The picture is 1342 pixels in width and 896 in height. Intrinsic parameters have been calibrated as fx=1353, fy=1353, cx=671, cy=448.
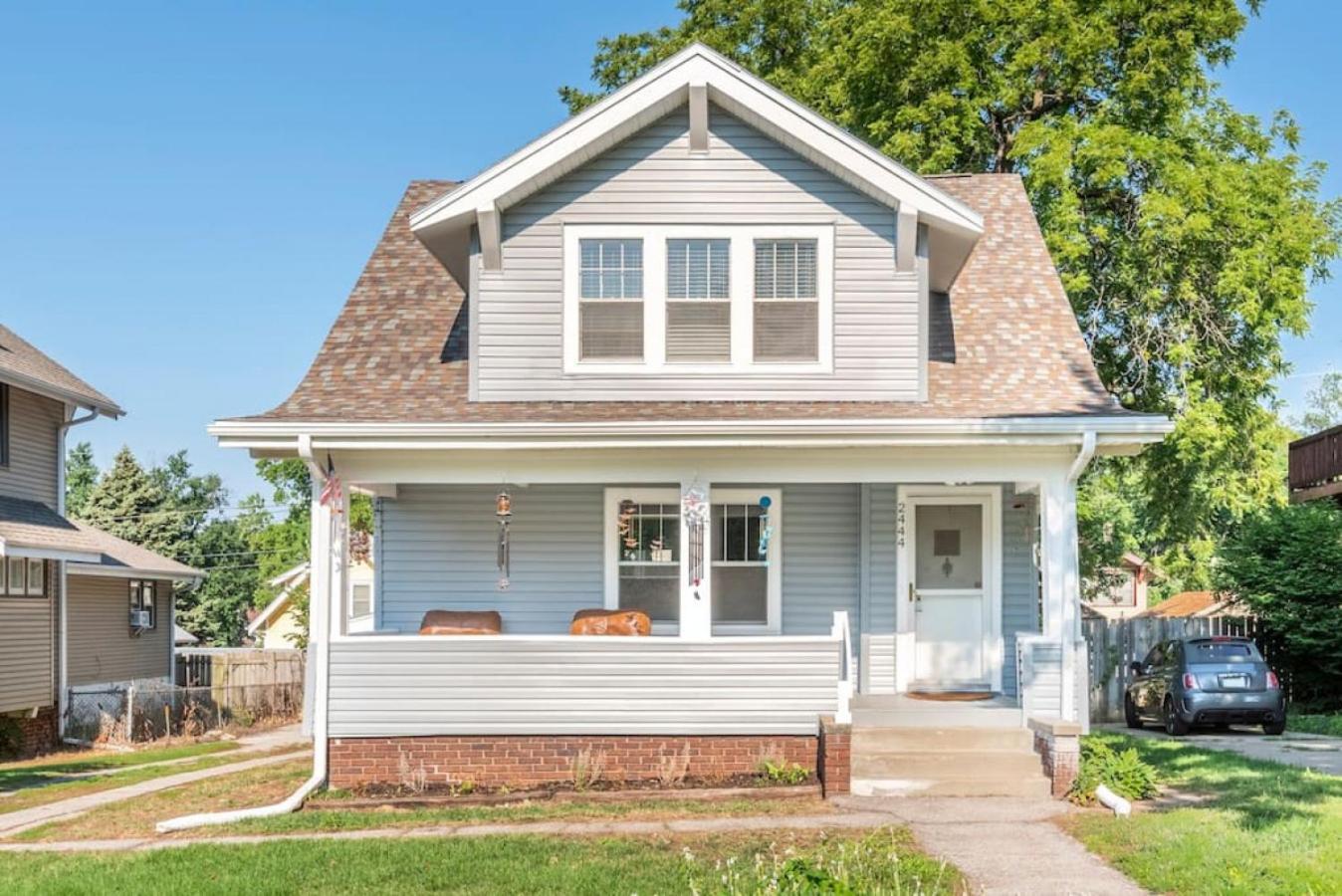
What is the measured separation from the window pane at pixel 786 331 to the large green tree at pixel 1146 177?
362 inches

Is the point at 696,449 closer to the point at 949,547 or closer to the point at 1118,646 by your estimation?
the point at 949,547

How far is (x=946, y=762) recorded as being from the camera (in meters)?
12.3

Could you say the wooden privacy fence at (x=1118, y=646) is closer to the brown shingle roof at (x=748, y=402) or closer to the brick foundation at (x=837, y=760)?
the brown shingle roof at (x=748, y=402)

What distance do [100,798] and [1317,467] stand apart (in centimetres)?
2057

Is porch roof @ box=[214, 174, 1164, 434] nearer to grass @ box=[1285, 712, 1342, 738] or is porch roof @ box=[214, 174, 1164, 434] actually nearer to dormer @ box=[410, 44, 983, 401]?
dormer @ box=[410, 44, 983, 401]

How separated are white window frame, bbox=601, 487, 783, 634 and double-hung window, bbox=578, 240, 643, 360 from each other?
1611mm

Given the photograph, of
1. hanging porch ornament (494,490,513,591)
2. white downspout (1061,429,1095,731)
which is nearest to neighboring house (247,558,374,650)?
hanging porch ornament (494,490,513,591)

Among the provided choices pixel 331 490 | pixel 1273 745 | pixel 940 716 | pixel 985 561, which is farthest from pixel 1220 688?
pixel 331 490

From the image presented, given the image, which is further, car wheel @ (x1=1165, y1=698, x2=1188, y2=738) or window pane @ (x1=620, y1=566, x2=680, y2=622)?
car wheel @ (x1=1165, y1=698, x2=1188, y2=738)

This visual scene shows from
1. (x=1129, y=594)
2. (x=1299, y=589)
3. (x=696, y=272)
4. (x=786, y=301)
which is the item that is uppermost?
(x=696, y=272)

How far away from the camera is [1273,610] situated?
2198 centimetres

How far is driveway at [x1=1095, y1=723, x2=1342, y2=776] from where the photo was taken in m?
14.2

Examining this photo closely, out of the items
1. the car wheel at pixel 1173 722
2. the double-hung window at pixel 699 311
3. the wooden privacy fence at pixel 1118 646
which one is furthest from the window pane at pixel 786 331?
the wooden privacy fence at pixel 1118 646

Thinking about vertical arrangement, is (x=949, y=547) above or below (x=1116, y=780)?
above
